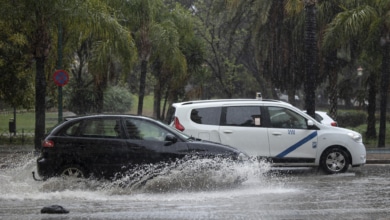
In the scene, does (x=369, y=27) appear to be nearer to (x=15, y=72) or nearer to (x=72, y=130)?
(x=72, y=130)

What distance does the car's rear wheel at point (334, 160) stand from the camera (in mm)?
14133

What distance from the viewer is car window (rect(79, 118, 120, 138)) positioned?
38.1 feet

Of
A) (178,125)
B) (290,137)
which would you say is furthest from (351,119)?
(178,125)

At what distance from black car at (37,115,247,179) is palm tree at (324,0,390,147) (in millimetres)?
11157

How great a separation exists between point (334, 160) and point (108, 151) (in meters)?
5.71

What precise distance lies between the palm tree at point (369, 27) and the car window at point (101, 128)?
38.9ft

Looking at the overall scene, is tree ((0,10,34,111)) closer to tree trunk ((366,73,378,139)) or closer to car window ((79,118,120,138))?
car window ((79,118,120,138))

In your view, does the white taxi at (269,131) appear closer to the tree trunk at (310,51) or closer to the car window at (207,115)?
the car window at (207,115)

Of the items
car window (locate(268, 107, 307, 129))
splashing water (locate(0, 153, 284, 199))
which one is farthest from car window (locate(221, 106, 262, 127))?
splashing water (locate(0, 153, 284, 199))

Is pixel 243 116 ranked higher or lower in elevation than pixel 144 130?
higher

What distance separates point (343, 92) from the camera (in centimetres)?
2953

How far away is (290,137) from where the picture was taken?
13.9 m

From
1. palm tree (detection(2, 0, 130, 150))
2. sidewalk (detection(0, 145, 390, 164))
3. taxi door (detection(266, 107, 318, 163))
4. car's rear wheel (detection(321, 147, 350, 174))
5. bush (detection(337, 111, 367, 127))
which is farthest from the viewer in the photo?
bush (detection(337, 111, 367, 127))

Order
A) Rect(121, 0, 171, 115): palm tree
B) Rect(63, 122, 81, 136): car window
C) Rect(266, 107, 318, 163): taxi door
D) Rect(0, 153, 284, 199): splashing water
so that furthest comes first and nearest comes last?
Rect(121, 0, 171, 115): palm tree < Rect(266, 107, 318, 163): taxi door < Rect(63, 122, 81, 136): car window < Rect(0, 153, 284, 199): splashing water
